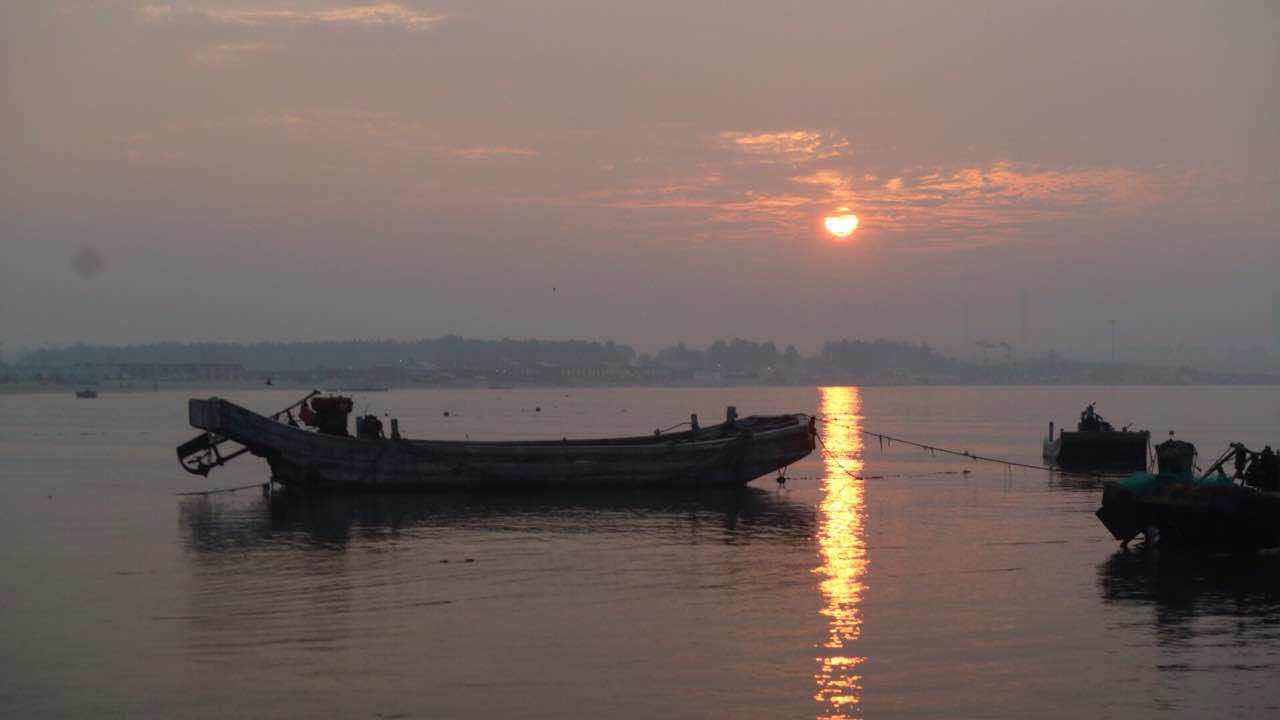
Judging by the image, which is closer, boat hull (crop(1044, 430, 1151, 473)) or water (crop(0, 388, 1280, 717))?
water (crop(0, 388, 1280, 717))

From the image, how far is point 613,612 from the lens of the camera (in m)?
23.4

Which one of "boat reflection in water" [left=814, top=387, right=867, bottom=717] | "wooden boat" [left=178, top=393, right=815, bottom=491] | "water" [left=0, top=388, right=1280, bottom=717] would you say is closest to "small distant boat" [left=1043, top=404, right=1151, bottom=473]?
"boat reflection in water" [left=814, top=387, right=867, bottom=717]

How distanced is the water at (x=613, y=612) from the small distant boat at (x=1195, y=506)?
0.65 meters

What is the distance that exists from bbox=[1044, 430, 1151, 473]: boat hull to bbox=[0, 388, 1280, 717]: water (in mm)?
16600

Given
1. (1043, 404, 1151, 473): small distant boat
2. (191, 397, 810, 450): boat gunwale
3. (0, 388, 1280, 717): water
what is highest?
(191, 397, 810, 450): boat gunwale

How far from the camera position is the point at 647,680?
18391 mm

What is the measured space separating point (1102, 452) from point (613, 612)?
42.2 m

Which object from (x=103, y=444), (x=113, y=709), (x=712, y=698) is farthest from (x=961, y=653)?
(x=103, y=444)

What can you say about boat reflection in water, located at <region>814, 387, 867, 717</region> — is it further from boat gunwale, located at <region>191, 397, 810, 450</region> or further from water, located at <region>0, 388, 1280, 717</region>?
boat gunwale, located at <region>191, 397, 810, 450</region>

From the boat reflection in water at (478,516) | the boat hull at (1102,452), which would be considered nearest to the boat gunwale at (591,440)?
the boat reflection in water at (478,516)

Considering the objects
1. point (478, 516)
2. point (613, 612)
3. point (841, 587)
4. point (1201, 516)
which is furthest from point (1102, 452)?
point (613, 612)

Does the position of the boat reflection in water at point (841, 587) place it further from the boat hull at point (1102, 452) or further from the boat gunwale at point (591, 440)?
the boat hull at point (1102, 452)

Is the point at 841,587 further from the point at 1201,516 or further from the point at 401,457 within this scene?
the point at 401,457

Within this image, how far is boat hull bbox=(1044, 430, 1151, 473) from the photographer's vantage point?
194 feet
